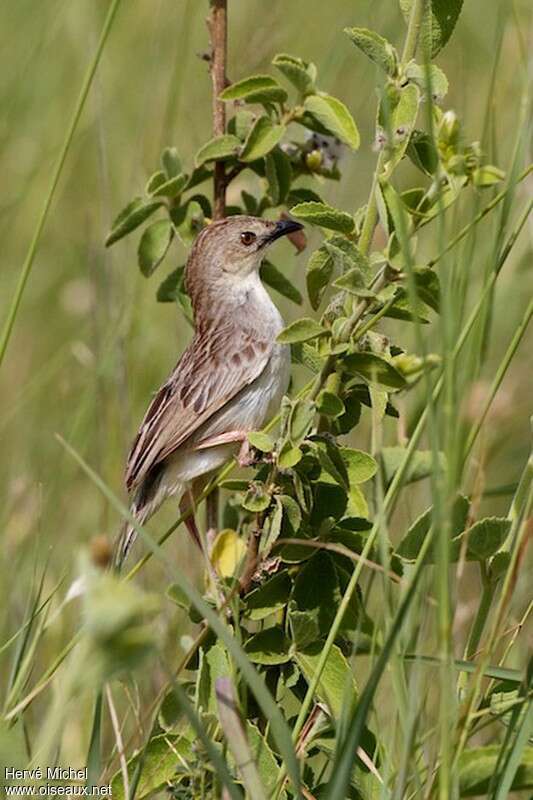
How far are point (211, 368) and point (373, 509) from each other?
1098mm

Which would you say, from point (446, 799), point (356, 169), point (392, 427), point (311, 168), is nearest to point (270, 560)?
point (446, 799)

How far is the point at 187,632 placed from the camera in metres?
4.54

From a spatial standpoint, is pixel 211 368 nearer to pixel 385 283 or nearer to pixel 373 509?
pixel 373 509

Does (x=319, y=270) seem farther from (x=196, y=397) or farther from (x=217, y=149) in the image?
(x=196, y=397)

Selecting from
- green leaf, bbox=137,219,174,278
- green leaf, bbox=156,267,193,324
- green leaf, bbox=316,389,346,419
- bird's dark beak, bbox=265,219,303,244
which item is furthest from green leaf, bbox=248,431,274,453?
bird's dark beak, bbox=265,219,303,244

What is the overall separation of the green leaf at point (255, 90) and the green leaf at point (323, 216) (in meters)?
0.81

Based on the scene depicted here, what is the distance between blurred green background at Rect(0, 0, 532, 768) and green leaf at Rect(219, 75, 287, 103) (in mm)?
682

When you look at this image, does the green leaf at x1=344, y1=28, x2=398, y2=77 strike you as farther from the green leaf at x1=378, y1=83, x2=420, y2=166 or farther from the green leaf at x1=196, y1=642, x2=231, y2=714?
the green leaf at x1=196, y1=642, x2=231, y2=714

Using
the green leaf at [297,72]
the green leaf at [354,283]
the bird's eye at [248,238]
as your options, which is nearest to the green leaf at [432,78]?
the green leaf at [354,283]

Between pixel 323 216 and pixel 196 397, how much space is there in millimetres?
1550

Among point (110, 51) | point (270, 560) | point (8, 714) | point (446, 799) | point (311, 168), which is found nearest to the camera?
point (446, 799)

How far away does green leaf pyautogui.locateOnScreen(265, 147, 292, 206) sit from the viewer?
13.7 ft

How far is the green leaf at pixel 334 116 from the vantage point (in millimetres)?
3895

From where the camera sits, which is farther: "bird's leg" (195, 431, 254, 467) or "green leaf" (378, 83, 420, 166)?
"bird's leg" (195, 431, 254, 467)
